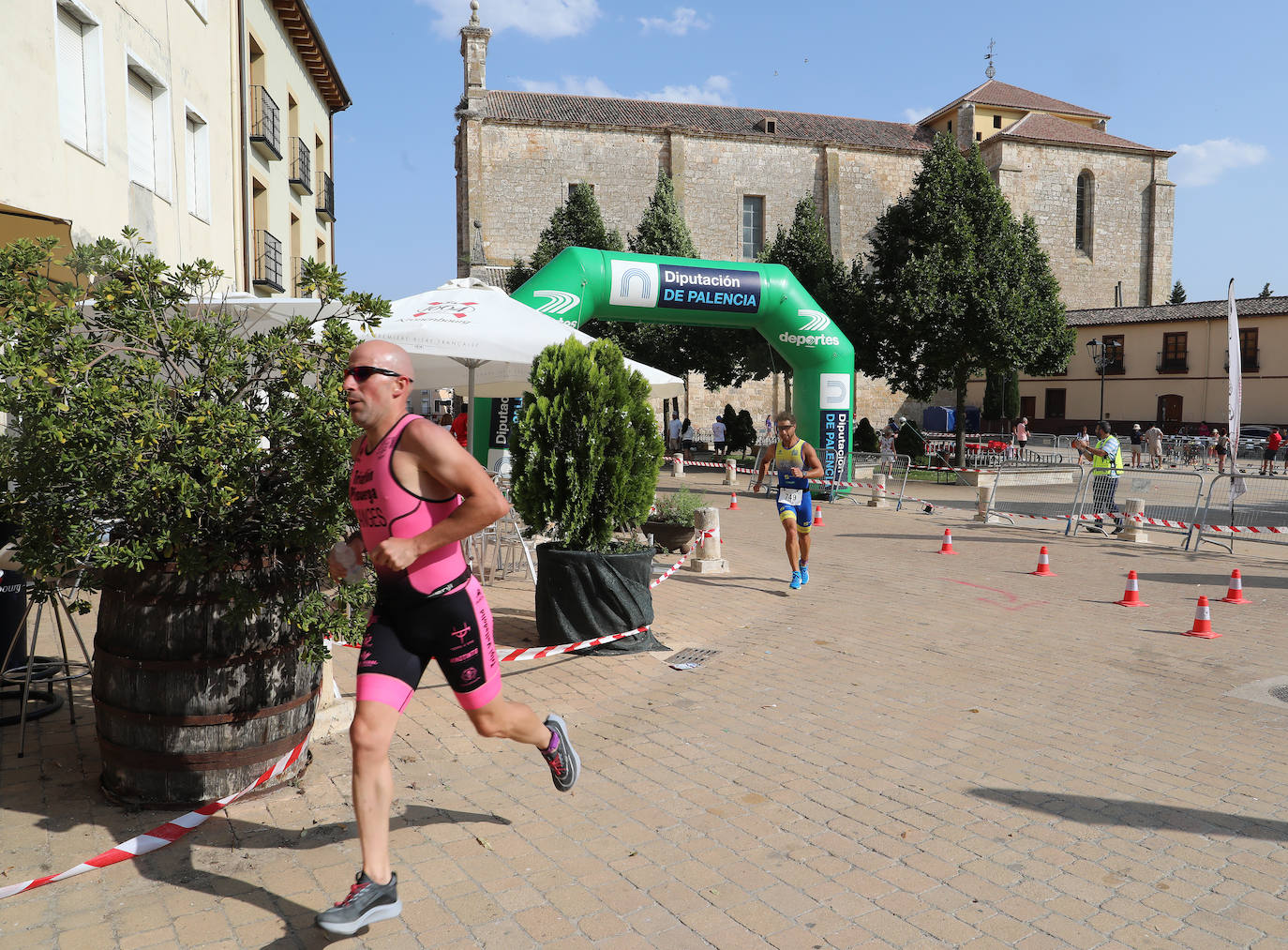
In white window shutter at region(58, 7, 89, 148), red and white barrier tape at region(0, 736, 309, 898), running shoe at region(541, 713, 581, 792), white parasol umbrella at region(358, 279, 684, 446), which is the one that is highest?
white window shutter at region(58, 7, 89, 148)

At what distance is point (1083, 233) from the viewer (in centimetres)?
5116

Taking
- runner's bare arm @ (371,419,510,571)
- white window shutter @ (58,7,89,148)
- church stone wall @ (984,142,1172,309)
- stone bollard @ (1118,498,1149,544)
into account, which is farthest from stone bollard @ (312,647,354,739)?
church stone wall @ (984,142,1172,309)

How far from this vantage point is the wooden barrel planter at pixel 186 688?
3389mm

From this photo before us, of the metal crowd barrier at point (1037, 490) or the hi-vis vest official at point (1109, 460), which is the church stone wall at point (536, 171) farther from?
the hi-vis vest official at point (1109, 460)

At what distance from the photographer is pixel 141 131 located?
1174 centimetres

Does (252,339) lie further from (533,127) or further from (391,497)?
(533,127)

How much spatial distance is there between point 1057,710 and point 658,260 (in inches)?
528

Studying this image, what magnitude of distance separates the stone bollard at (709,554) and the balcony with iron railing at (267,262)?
406 inches

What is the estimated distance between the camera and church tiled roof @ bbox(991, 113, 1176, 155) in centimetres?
4825

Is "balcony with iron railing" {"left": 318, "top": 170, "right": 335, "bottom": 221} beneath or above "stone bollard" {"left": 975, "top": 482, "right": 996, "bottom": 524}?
above

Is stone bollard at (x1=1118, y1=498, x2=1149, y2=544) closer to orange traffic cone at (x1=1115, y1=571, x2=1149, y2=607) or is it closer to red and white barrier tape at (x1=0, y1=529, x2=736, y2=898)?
orange traffic cone at (x1=1115, y1=571, x2=1149, y2=607)

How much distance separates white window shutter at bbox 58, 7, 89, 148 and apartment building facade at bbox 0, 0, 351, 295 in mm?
20

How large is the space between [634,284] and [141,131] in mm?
8081

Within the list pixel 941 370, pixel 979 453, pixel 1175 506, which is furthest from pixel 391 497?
pixel 979 453
